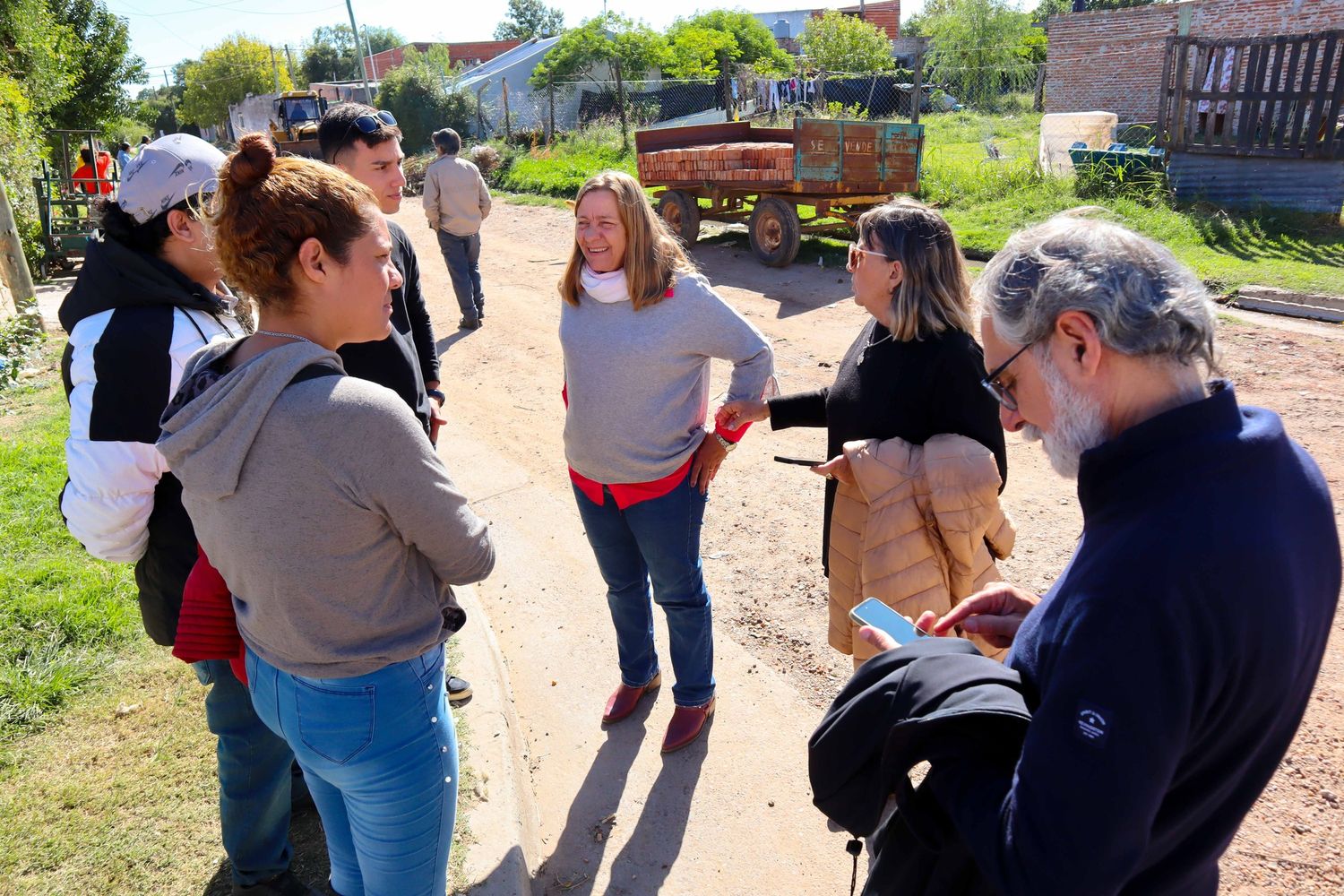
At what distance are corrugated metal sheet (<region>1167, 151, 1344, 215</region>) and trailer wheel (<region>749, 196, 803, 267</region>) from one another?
17.7 feet

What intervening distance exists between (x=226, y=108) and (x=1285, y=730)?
62480 millimetres

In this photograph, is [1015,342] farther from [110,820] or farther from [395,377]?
[110,820]

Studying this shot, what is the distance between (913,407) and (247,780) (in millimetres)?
2155

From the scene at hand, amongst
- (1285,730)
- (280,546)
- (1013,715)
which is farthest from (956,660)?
(280,546)

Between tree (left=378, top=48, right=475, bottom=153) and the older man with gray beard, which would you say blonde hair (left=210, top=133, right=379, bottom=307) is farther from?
tree (left=378, top=48, right=475, bottom=153)

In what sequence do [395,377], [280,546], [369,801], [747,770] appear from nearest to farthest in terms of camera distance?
1. [280,546]
2. [369,801]
3. [395,377]
4. [747,770]

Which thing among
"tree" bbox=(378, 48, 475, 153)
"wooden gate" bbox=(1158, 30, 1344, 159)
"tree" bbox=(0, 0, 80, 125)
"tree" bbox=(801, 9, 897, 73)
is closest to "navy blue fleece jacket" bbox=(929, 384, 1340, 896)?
"wooden gate" bbox=(1158, 30, 1344, 159)

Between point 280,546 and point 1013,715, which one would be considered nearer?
point 1013,715

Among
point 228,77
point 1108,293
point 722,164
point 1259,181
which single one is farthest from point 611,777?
point 228,77

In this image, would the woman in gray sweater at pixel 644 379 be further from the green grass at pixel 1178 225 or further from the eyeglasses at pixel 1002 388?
the green grass at pixel 1178 225

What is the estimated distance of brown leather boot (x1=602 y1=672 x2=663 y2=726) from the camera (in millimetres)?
3379

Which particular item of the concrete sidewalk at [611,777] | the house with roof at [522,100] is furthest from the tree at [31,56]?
the concrete sidewalk at [611,777]

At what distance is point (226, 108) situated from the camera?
52.4m

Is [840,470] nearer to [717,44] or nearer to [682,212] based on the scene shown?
[682,212]
